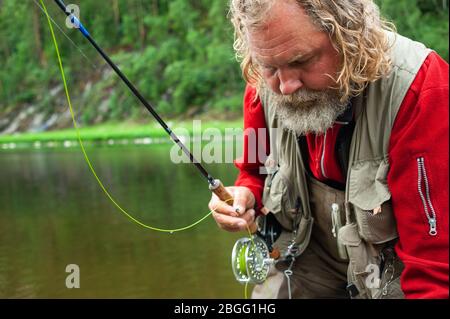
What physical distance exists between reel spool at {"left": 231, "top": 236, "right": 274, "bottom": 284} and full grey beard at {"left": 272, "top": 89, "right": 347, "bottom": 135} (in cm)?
61

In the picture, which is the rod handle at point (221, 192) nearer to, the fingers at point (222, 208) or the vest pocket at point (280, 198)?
the fingers at point (222, 208)

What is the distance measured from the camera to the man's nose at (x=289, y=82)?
181 cm

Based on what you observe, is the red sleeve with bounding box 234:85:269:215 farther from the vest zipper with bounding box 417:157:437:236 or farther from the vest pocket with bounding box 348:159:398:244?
the vest zipper with bounding box 417:157:437:236

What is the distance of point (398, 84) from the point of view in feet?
5.83

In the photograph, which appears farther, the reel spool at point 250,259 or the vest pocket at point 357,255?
the reel spool at point 250,259

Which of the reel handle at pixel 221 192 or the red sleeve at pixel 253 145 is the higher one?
the red sleeve at pixel 253 145

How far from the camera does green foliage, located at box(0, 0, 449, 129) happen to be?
32375 millimetres

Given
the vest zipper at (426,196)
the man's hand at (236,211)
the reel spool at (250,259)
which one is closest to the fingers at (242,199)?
the man's hand at (236,211)

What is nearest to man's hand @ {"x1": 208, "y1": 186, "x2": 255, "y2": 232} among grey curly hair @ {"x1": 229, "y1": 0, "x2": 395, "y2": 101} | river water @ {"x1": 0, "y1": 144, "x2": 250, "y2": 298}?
grey curly hair @ {"x1": 229, "y1": 0, "x2": 395, "y2": 101}

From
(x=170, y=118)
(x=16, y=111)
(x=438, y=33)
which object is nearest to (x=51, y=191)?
(x=438, y=33)

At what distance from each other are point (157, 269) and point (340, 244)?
12.6ft

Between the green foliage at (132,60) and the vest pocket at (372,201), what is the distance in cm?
2657

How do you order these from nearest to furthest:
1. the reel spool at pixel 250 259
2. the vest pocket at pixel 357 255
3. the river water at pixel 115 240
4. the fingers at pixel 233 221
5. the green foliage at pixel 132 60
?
the vest pocket at pixel 357 255 → the fingers at pixel 233 221 → the reel spool at pixel 250 259 → the river water at pixel 115 240 → the green foliage at pixel 132 60
